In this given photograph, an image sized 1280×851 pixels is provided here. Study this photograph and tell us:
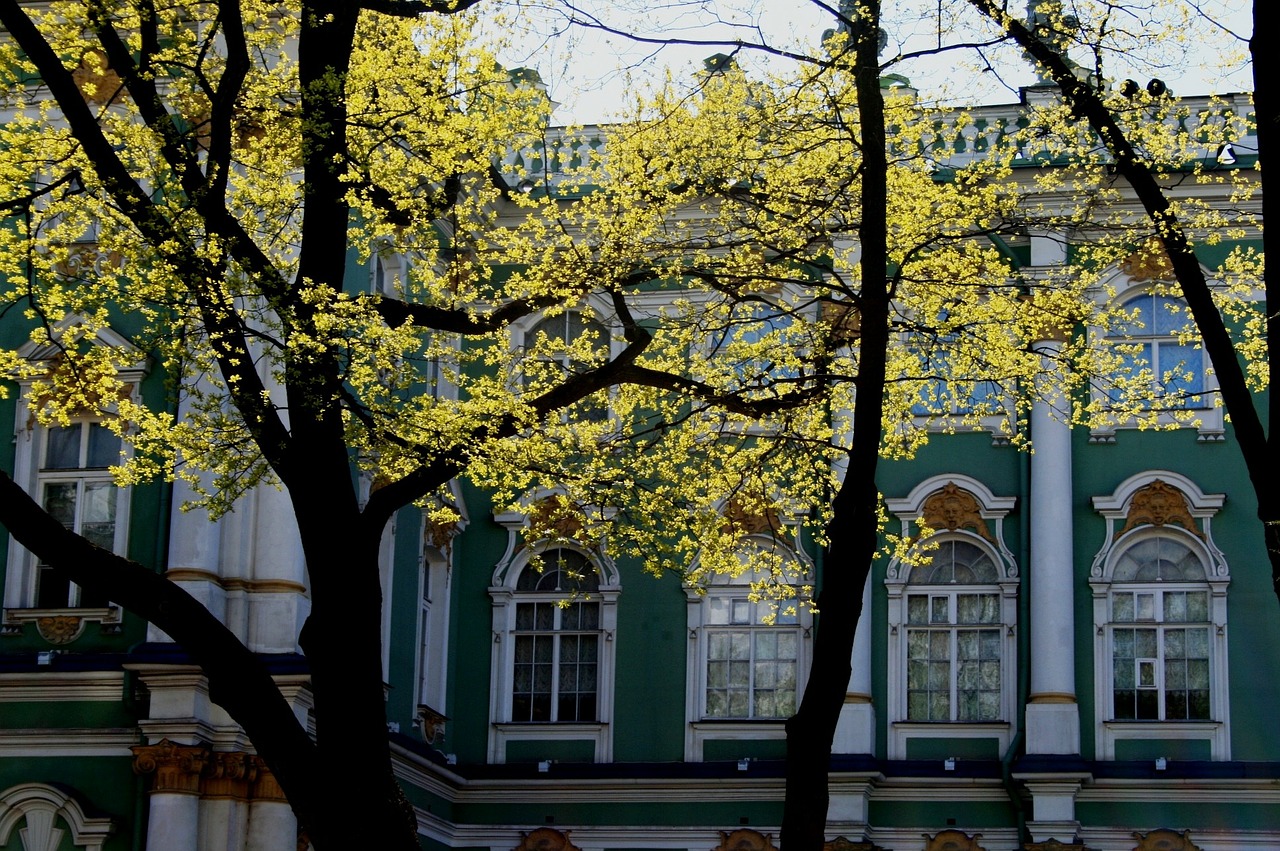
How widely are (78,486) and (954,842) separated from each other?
873cm

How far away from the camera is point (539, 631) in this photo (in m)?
20.8

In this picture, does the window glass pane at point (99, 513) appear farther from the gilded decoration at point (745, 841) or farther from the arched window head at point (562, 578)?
the gilded decoration at point (745, 841)

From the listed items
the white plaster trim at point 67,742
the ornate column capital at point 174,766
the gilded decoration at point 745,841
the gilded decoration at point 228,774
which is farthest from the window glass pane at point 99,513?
the gilded decoration at point 745,841

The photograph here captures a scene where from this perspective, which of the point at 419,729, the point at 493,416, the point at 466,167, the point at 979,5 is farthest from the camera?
the point at 419,729

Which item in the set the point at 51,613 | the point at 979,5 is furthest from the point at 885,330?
the point at 51,613

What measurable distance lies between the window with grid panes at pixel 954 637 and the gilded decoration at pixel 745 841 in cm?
186

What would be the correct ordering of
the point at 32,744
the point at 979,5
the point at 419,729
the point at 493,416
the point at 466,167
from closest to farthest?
the point at 979,5 < the point at 493,416 < the point at 466,167 < the point at 32,744 < the point at 419,729

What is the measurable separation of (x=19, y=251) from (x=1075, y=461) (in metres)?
11.9

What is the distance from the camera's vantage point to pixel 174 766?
51.3 feet

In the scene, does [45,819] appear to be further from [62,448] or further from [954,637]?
[954,637]

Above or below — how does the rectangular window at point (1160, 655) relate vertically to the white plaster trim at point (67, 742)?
above

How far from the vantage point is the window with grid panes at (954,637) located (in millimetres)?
19844

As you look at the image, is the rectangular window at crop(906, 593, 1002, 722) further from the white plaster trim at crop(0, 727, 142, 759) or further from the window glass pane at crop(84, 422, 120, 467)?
the window glass pane at crop(84, 422, 120, 467)

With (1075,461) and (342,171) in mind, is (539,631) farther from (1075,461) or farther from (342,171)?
(342,171)
